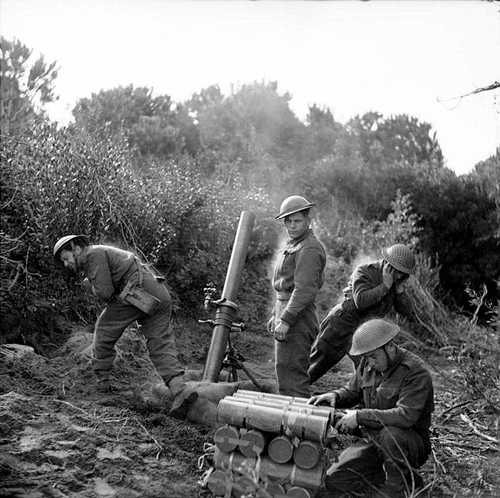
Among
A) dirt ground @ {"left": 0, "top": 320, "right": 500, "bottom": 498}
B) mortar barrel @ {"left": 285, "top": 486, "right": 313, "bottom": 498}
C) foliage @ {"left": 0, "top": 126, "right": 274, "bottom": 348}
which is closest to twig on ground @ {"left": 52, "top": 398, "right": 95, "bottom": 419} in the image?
dirt ground @ {"left": 0, "top": 320, "right": 500, "bottom": 498}

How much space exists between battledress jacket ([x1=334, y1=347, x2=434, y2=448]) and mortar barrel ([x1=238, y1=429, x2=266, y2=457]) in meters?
0.81

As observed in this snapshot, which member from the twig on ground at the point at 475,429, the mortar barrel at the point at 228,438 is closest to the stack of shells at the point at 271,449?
the mortar barrel at the point at 228,438

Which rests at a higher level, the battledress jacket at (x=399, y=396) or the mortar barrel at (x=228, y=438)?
the battledress jacket at (x=399, y=396)

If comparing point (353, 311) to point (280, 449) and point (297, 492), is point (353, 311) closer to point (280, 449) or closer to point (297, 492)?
point (280, 449)

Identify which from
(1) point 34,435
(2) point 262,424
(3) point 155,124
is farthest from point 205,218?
(3) point 155,124

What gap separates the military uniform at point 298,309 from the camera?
19.2 ft

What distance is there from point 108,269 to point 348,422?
271 centimetres

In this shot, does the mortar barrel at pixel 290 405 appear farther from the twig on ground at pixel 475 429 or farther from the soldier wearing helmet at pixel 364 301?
the twig on ground at pixel 475 429

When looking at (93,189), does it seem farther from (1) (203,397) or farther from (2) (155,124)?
(2) (155,124)

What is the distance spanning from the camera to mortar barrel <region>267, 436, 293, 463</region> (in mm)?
4277

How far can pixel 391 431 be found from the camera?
466 centimetres

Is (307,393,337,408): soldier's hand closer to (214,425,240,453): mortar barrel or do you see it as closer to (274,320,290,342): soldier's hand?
(214,425,240,453): mortar barrel

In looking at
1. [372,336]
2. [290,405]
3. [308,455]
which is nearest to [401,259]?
[372,336]

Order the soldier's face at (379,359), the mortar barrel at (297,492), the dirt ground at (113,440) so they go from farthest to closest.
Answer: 1. the soldier's face at (379,359)
2. the dirt ground at (113,440)
3. the mortar barrel at (297,492)
